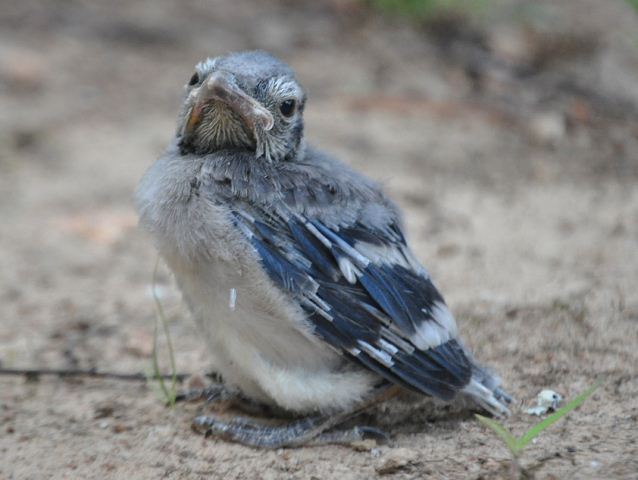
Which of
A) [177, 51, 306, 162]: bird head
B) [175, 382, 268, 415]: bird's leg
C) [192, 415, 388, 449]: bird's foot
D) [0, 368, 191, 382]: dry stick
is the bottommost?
[0, 368, 191, 382]: dry stick

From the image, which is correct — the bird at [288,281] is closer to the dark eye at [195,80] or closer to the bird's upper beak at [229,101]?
the bird's upper beak at [229,101]

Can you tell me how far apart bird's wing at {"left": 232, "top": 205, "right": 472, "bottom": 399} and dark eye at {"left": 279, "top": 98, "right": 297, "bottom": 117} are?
0.53 meters

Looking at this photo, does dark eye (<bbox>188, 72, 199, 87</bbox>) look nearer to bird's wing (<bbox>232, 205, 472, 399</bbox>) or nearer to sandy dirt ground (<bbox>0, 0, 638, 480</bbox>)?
bird's wing (<bbox>232, 205, 472, 399</bbox>)

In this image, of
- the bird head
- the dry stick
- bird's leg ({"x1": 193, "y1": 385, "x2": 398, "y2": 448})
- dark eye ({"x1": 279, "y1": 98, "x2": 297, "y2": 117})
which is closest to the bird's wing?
bird's leg ({"x1": 193, "y1": 385, "x2": 398, "y2": 448})

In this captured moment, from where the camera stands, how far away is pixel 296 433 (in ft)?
10.6

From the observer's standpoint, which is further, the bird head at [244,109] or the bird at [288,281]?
the bird head at [244,109]

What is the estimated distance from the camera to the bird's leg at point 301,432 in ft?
10.6

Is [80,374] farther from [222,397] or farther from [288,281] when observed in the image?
[288,281]

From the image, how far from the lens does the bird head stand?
3320 millimetres

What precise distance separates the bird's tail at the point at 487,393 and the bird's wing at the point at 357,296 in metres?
0.08

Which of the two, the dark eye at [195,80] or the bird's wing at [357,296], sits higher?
the dark eye at [195,80]

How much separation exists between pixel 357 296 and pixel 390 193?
2793 millimetres

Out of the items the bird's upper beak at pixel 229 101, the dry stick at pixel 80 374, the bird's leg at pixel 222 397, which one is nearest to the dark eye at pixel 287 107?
the bird's upper beak at pixel 229 101

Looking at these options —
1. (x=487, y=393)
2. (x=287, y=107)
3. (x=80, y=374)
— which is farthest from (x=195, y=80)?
(x=487, y=393)
